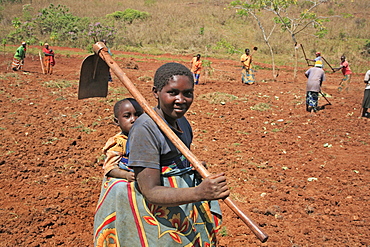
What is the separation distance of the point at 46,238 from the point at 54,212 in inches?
15.7

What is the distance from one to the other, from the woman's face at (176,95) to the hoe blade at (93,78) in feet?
3.09

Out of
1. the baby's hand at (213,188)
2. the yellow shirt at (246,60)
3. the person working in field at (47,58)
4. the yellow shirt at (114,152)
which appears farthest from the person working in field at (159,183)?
the person working in field at (47,58)

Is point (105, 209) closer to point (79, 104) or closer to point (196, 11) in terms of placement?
point (79, 104)

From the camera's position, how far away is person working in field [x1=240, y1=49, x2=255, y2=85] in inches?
515

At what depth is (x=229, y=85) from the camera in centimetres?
1289

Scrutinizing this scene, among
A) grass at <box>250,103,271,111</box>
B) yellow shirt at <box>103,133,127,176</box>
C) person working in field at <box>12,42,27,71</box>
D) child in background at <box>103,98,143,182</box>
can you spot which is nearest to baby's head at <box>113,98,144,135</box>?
child in background at <box>103,98,143,182</box>

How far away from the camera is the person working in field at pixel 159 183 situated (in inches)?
60.6

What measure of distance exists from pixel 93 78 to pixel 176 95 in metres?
1.12

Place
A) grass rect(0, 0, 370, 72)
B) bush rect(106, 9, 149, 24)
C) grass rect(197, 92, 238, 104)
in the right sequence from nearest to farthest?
1. grass rect(197, 92, 238, 104)
2. grass rect(0, 0, 370, 72)
3. bush rect(106, 9, 149, 24)

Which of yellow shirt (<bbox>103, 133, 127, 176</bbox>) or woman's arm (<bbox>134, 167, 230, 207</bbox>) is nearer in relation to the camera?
woman's arm (<bbox>134, 167, 230, 207</bbox>)

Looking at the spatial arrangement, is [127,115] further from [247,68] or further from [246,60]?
[246,60]

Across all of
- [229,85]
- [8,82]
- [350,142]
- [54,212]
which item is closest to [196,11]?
[229,85]

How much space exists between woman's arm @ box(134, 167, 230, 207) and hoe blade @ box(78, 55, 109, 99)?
3.84ft

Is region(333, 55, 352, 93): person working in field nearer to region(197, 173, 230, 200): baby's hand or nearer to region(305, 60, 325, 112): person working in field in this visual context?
region(305, 60, 325, 112): person working in field
